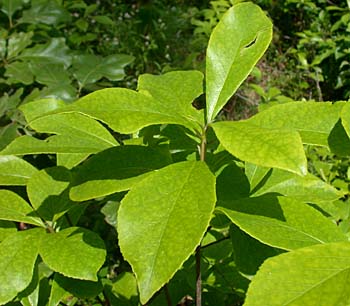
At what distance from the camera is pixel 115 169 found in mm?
895

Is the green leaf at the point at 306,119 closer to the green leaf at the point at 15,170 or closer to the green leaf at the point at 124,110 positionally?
the green leaf at the point at 124,110

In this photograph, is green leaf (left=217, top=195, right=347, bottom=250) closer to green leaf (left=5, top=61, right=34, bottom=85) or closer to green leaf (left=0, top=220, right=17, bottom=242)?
green leaf (left=0, top=220, right=17, bottom=242)

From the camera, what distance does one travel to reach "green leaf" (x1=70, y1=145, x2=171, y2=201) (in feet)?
2.77

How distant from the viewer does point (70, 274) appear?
0.91 meters

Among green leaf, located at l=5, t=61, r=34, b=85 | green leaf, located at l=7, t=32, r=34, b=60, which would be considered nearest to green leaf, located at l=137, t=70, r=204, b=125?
green leaf, located at l=5, t=61, r=34, b=85

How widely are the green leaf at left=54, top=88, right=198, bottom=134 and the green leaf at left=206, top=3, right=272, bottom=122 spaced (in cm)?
8

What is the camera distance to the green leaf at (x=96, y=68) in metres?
1.89

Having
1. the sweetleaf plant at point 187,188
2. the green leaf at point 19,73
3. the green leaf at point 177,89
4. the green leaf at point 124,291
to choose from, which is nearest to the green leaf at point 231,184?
the sweetleaf plant at point 187,188

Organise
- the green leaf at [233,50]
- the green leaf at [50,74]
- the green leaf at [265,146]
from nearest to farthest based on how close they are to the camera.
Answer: the green leaf at [265,146] < the green leaf at [233,50] < the green leaf at [50,74]

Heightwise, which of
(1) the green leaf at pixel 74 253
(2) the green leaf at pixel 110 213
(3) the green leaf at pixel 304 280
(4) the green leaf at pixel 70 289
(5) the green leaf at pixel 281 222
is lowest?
(2) the green leaf at pixel 110 213

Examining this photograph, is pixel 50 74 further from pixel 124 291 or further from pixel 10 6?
pixel 124 291

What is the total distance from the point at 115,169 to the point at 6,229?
297 millimetres

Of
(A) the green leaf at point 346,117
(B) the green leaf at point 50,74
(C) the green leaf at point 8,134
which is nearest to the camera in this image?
(A) the green leaf at point 346,117

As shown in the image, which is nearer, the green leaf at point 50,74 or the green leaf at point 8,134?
the green leaf at point 8,134
